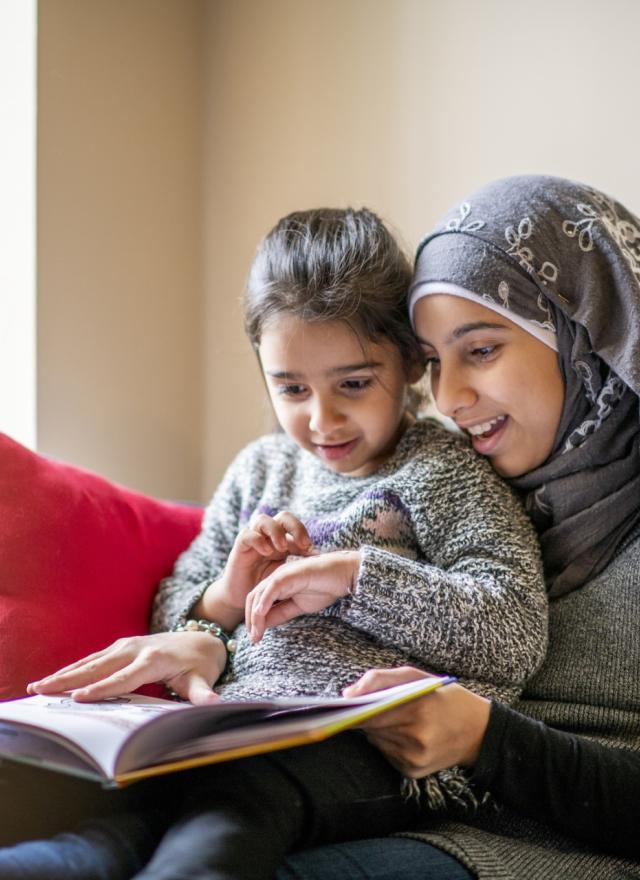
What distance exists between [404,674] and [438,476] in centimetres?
37

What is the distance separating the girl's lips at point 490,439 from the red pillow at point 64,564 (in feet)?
1.61

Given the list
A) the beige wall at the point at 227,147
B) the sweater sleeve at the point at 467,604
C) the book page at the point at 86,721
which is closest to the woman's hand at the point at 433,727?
the sweater sleeve at the point at 467,604

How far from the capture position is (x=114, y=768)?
2.47 ft

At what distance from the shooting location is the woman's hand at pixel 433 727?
3.16 feet

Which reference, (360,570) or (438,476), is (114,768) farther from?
(438,476)

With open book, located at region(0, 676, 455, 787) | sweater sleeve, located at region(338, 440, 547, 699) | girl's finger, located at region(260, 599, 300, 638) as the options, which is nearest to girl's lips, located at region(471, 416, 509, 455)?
sweater sleeve, located at region(338, 440, 547, 699)

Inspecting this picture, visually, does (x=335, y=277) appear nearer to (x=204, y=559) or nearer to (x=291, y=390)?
(x=291, y=390)

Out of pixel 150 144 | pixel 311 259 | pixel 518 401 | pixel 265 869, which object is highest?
pixel 150 144

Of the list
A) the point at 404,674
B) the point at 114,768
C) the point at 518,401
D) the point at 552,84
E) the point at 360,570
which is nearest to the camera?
the point at 114,768

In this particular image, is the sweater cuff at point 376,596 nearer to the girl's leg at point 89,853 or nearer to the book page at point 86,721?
the book page at point 86,721

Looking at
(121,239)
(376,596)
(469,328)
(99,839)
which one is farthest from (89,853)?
(121,239)

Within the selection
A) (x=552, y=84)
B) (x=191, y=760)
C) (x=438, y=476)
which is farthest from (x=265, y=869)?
(x=552, y=84)

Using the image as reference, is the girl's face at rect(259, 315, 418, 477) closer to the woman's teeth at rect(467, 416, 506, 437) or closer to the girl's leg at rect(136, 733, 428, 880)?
the woman's teeth at rect(467, 416, 506, 437)

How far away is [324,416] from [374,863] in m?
0.59
